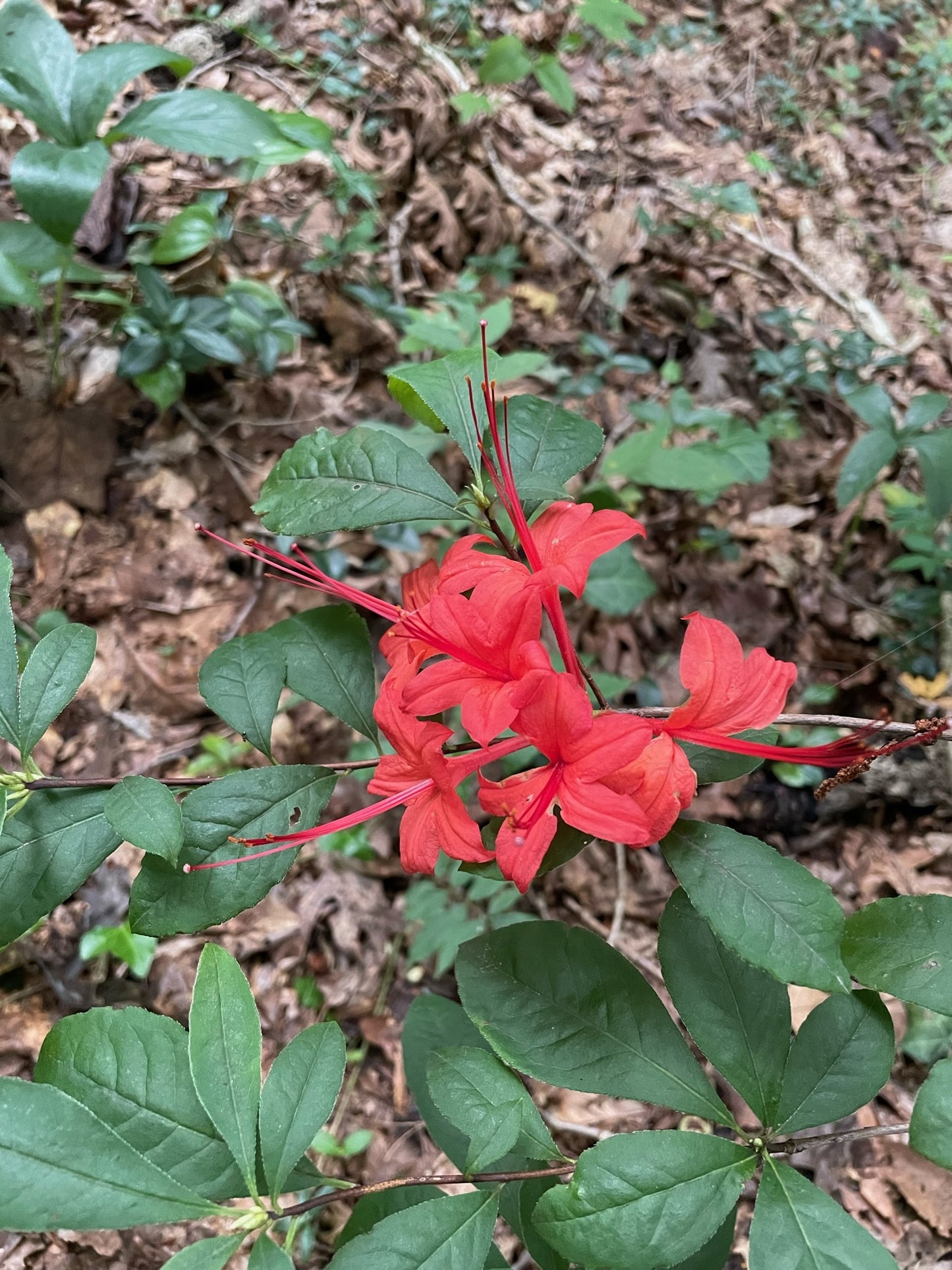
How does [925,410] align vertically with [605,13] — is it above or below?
below

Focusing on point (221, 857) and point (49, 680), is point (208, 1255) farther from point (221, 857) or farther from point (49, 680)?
point (49, 680)

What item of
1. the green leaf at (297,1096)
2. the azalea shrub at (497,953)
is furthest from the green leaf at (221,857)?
→ the green leaf at (297,1096)

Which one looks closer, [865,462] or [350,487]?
[350,487]

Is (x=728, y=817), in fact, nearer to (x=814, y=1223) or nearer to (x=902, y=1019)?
(x=902, y=1019)

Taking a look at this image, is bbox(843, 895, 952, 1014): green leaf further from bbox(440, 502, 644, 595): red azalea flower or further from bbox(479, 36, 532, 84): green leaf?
bbox(479, 36, 532, 84): green leaf

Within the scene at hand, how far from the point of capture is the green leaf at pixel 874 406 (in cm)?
177

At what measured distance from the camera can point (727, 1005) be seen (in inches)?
30.9

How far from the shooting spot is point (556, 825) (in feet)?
2.44

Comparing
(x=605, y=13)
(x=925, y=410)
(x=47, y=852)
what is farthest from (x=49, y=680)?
(x=605, y=13)

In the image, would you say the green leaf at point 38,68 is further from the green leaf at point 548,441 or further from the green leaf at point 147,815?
the green leaf at point 147,815

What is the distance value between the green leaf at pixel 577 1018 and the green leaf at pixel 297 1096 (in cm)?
15

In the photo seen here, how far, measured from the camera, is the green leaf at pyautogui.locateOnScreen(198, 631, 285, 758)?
0.89 m

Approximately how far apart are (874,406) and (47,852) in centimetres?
181

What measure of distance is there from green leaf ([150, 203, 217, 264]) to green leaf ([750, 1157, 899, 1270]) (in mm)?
1941
